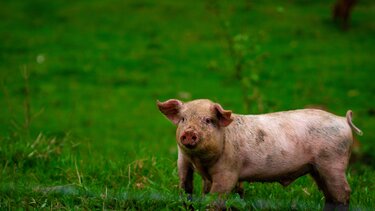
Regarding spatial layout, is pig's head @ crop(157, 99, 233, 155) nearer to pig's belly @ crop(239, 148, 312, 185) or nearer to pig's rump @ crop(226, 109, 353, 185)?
pig's rump @ crop(226, 109, 353, 185)

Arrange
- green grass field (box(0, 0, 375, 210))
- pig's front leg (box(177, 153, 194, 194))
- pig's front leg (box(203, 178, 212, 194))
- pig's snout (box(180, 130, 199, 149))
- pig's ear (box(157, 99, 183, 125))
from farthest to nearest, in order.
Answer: green grass field (box(0, 0, 375, 210))
pig's front leg (box(203, 178, 212, 194))
pig's front leg (box(177, 153, 194, 194))
pig's ear (box(157, 99, 183, 125))
pig's snout (box(180, 130, 199, 149))

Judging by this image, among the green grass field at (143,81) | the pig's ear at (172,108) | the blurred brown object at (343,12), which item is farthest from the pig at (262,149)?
the blurred brown object at (343,12)

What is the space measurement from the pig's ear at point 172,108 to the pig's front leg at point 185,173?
0.29 m

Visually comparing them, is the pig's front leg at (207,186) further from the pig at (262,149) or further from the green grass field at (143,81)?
the green grass field at (143,81)

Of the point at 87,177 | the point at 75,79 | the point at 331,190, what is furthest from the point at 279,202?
the point at 75,79

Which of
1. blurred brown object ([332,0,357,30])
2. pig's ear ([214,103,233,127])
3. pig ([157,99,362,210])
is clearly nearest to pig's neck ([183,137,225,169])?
pig ([157,99,362,210])

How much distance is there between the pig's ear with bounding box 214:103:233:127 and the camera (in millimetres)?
4363

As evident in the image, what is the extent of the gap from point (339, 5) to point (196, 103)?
15855mm

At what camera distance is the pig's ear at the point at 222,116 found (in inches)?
172

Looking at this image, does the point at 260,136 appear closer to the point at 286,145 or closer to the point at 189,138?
the point at 286,145

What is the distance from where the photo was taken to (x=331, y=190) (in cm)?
461

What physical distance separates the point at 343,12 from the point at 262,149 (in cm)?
1577

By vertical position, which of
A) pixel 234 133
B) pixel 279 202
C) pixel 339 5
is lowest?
pixel 339 5

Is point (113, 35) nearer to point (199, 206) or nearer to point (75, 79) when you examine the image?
point (75, 79)
